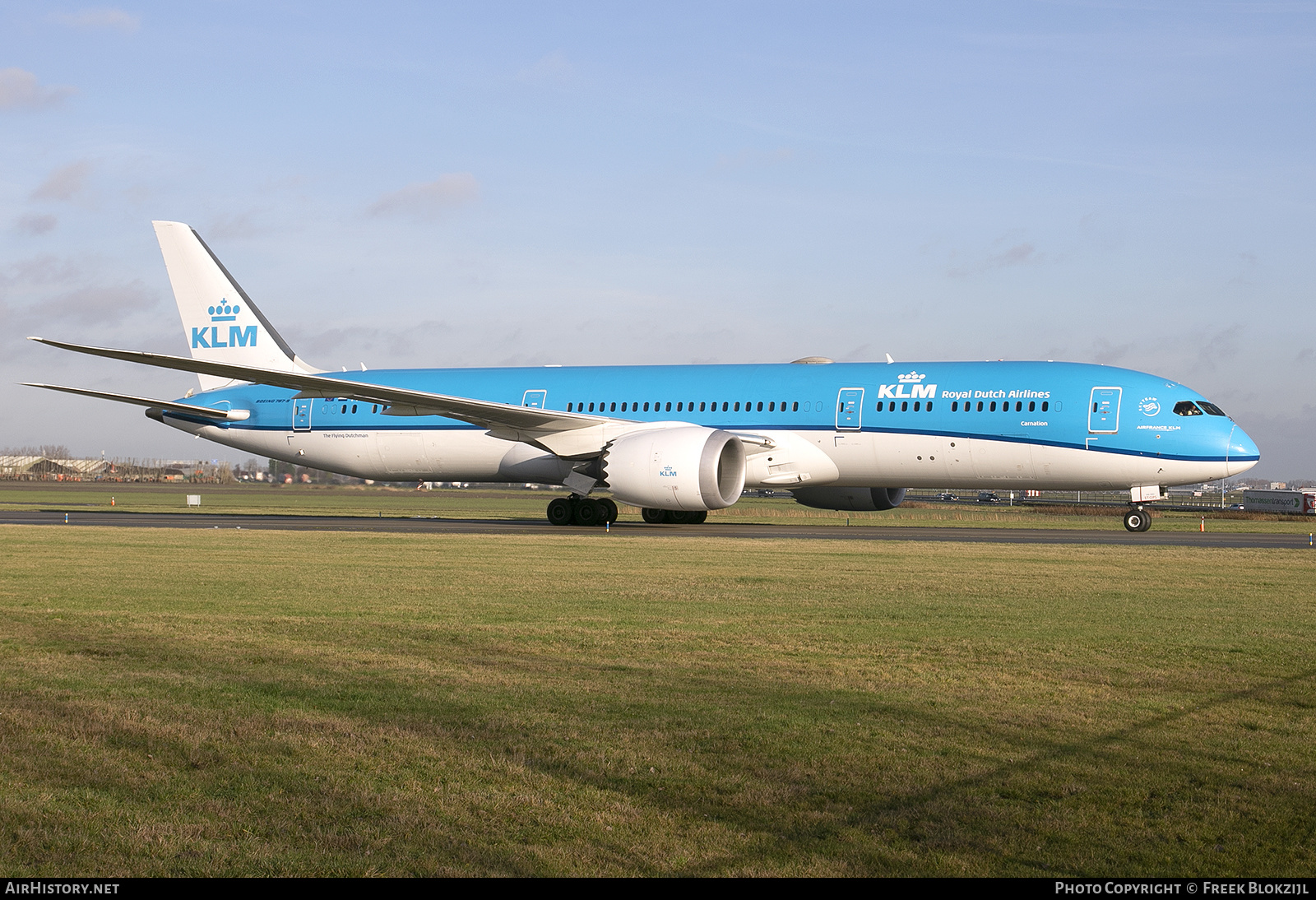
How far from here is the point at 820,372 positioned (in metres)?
29.3

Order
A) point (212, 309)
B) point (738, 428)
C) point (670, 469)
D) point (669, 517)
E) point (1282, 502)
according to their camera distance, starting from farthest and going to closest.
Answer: point (1282, 502)
point (212, 309)
point (669, 517)
point (738, 428)
point (670, 469)

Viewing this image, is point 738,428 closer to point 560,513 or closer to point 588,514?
point 588,514

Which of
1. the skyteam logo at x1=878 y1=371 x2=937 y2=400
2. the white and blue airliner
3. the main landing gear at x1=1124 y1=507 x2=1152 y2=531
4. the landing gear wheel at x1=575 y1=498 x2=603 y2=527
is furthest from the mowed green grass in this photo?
the landing gear wheel at x1=575 y1=498 x2=603 y2=527

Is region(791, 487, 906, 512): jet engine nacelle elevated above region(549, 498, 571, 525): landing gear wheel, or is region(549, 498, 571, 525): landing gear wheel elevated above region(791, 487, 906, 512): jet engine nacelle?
region(791, 487, 906, 512): jet engine nacelle

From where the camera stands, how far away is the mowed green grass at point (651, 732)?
454cm

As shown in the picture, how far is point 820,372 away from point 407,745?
79.3ft

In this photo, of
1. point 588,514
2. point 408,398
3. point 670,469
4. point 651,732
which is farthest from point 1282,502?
point 651,732

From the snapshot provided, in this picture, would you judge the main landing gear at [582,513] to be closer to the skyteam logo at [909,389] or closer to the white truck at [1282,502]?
the skyteam logo at [909,389]

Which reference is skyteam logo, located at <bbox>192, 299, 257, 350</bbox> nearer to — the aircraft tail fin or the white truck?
the aircraft tail fin

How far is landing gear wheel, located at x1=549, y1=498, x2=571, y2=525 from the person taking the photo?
29688 millimetres

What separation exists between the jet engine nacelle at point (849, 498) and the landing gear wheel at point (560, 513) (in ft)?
20.8

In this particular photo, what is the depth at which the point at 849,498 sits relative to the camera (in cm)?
3158

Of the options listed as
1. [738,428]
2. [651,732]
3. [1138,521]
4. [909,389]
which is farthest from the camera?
[738,428]

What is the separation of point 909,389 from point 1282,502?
198 ft
